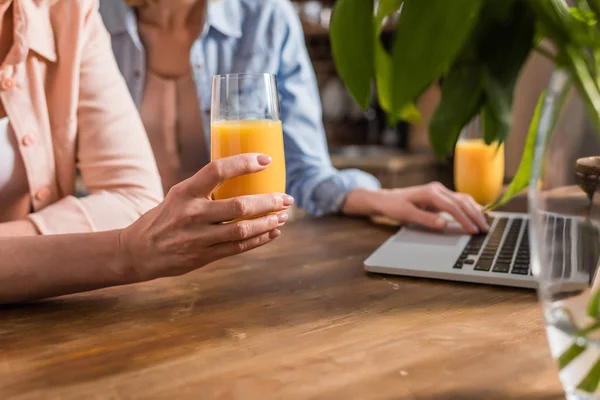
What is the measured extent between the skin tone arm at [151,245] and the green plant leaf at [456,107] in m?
0.40

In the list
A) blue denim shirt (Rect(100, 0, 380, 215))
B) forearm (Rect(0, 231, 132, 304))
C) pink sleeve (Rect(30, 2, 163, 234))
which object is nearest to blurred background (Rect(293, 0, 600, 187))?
blue denim shirt (Rect(100, 0, 380, 215))

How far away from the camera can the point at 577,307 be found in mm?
501

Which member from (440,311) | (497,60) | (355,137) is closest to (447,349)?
(440,311)

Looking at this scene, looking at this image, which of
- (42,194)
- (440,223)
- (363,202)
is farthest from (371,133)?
(42,194)

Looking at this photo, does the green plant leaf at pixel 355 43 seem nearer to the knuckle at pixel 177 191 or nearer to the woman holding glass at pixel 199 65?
the knuckle at pixel 177 191

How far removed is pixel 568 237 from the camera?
1.69 ft

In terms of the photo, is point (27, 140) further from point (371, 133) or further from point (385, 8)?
point (371, 133)

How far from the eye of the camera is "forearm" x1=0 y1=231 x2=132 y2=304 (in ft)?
2.65

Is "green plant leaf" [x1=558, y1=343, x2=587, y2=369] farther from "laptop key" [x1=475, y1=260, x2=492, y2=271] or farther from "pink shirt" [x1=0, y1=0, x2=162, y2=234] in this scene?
"pink shirt" [x1=0, y1=0, x2=162, y2=234]

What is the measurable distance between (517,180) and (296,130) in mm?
1122

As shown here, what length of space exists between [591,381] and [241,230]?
0.45m

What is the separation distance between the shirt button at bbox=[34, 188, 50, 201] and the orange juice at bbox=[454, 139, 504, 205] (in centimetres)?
93

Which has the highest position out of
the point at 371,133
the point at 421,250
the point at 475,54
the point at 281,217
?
the point at 475,54

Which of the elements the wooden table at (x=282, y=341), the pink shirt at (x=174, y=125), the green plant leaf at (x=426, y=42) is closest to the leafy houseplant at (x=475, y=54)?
the green plant leaf at (x=426, y=42)
